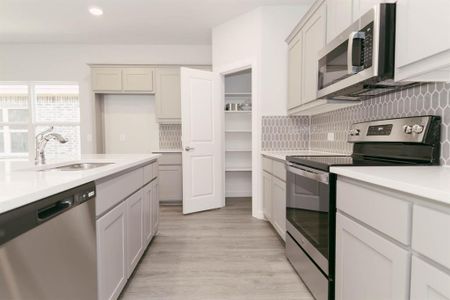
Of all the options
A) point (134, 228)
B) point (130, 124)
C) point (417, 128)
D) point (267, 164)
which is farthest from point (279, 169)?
point (130, 124)

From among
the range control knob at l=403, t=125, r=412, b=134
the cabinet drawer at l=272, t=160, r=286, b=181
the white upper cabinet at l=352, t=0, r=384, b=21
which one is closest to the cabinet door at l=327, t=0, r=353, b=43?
the white upper cabinet at l=352, t=0, r=384, b=21

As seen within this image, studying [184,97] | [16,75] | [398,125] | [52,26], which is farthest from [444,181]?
[16,75]

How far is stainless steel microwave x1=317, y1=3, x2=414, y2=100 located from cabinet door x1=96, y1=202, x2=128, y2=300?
169 centimetres

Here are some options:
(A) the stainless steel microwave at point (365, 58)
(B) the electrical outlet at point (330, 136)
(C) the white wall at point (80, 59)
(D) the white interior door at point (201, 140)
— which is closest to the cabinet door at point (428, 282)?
(A) the stainless steel microwave at point (365, 58)

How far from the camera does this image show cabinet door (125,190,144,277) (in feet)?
6.15

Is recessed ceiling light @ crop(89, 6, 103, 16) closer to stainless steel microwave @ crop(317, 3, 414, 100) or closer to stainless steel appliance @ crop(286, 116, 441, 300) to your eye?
stainless steel microwave @ crop(317, 3, 414, 100)

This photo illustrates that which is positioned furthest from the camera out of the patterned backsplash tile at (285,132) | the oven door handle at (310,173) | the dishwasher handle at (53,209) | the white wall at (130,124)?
the white wall at (130,124)

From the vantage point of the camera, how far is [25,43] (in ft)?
15.7

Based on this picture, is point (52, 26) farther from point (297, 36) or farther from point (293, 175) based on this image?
point (293, 175)

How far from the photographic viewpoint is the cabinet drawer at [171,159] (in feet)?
Result: 14.1

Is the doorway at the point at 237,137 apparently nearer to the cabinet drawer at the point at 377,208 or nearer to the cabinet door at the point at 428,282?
the cabinet drawer at the point at 377,208

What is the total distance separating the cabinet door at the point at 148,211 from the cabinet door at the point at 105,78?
268 cm

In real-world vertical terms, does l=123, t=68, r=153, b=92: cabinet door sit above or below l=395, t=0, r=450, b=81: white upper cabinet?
above

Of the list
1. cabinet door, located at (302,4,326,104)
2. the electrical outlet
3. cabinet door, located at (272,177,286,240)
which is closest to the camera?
cabinet door, located at (302,4,326,104)
